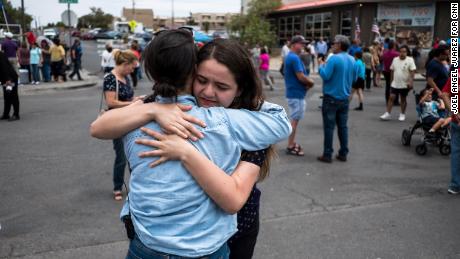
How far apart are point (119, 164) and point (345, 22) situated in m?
26.1

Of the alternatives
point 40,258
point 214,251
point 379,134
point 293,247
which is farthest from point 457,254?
point 379,134

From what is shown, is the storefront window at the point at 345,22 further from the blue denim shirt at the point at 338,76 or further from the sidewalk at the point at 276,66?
the blue denim shirt at the point at 338,76

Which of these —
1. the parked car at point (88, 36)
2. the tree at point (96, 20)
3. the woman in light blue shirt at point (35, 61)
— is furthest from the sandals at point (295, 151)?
the tree at point (96, 20)

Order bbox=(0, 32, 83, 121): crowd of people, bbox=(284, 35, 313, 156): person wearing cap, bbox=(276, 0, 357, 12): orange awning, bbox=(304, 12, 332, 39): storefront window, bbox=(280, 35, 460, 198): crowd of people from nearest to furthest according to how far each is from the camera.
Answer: bbox=(280, 35, 460, 198): crowd of people, bbox=(284, 35, 313, 156): person wearing cap, bbox=(0, 32, 83, 121): crowd of people, bbox=(276, 0, 357, 12): orange awning, bbox=(304, 12, 332, 39): storefront window

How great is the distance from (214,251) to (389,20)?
27768 millimetres

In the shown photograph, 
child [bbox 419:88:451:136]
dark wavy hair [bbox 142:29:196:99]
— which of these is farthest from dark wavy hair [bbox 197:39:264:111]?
child [bbox 419:88:451:136]

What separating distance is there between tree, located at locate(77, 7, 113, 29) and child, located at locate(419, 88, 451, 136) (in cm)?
9086

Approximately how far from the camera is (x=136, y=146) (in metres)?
1.50

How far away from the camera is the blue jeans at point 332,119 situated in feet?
21.6

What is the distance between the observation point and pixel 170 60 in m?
1.40

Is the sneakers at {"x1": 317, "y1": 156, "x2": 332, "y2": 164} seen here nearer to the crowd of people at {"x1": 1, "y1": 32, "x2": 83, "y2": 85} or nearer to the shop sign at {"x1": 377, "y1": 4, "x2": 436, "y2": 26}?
the crowd of people at {"x1": 1, "y1": 32, "x2": 83, "y2": 85}

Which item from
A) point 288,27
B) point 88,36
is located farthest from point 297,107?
point 88,36

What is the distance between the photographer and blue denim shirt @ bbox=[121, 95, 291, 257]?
1439 millimetres

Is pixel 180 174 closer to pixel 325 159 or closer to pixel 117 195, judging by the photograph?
pixel 117 195
